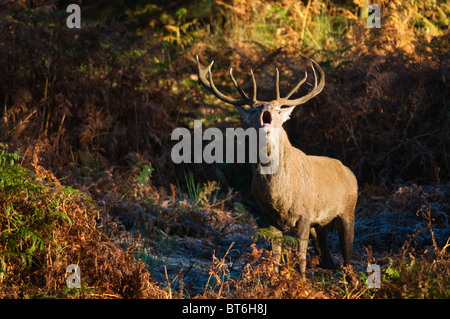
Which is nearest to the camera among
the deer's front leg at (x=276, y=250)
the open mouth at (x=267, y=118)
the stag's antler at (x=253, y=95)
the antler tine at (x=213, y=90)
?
the deer's front leg at (x=276, y=250)

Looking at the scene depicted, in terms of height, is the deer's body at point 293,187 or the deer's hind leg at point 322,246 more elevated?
the deer's body at point 293,187

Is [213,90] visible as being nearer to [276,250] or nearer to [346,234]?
[276,250]

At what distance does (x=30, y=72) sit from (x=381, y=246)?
19.6ft

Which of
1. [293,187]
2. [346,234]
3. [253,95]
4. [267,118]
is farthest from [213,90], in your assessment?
[346,234]

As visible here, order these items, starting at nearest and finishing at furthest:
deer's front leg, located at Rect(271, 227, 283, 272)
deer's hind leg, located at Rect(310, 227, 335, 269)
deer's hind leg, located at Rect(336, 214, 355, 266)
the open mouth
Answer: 1. deer's front leg, located at Rect(271, 227, 283, 272)
2. the open mouth
3. deer's hind leg, located at Rect(336, 214, 355, 266)
4. deer's hind leg, located at Rect(310, 227, 335, 269)

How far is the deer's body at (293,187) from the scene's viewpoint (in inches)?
245

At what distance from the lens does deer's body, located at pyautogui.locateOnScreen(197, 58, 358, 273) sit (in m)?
6.22

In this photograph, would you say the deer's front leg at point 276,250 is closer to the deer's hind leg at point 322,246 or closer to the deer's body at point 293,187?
the deer's body at point 293,187

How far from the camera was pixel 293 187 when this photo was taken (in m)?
6.35

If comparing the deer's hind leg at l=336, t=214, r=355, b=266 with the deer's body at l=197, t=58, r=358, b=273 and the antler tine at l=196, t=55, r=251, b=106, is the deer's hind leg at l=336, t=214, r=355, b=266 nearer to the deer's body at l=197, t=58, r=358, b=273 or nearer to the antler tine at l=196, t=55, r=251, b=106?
the deer's body at l=197, t=58, r=358, b=273

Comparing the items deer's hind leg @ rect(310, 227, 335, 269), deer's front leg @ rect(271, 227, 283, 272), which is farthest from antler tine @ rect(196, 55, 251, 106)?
deer's hind leg @ rect(310, 227, 335, 269)

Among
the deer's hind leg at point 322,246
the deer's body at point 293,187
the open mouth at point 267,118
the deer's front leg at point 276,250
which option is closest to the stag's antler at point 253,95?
the deer's body at point 293,187

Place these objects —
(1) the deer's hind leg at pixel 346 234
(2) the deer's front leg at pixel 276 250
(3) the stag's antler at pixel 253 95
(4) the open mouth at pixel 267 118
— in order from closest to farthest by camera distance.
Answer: (2) the deer's front leg at pixel 276 250, (4) the open mouth at pixel 267 118, (3) the stag's antler at pixel 253 95, (1) the deer's hind leg at pixel 346 234
